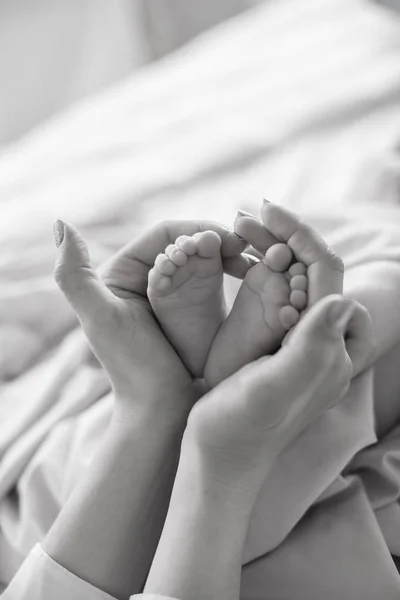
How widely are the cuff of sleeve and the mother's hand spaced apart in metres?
0.16

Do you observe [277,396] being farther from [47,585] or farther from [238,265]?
[47,585]

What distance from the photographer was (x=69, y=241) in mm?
738

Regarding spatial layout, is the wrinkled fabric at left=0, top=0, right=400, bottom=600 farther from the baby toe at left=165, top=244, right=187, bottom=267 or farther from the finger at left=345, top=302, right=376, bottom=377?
the baby toe at left=165, top=244, right=187, bottom=267

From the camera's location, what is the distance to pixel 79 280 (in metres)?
0.73

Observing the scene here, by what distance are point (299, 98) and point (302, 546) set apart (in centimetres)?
76

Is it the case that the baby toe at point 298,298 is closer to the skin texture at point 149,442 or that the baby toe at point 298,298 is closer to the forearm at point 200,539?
the skin texture at point 149,442

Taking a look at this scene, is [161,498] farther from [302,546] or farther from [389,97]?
[389,97]

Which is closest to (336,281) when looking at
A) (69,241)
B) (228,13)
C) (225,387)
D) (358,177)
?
(225,387)

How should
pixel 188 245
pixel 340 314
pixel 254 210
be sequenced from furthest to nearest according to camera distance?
pixel 254 210 → pixel 188 245 → pixel 340 314

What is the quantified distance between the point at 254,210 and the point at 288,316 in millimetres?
363

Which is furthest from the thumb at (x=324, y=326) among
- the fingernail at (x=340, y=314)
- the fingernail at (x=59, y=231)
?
the fingernail at (x=59, y=231)

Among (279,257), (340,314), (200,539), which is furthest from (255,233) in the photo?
(200,539)

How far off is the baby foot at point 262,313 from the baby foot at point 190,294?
0.09 ft

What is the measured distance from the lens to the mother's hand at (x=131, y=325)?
73cm
